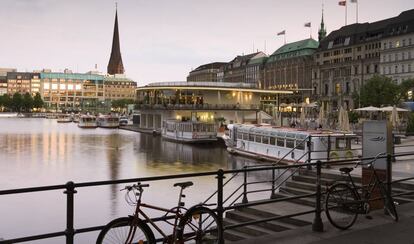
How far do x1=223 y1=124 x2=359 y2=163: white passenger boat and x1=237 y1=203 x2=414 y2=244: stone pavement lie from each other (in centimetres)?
2109

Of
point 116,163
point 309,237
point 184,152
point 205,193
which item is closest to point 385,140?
point 309,237

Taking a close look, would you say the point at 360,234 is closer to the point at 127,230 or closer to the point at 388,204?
the point at 388,204

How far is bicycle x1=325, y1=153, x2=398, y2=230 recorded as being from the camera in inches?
424

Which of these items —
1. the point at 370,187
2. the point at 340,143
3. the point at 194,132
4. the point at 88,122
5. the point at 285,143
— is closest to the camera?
the point at 370,187

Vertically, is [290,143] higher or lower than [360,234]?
lower

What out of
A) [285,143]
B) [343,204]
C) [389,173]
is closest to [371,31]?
[285,143]

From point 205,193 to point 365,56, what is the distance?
114 m

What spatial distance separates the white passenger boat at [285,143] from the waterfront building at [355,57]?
2614 inches

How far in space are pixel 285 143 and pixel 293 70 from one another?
426ft

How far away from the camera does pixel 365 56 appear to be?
5266 inches

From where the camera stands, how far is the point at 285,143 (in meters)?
45.2

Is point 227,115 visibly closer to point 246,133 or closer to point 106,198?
point 246,133

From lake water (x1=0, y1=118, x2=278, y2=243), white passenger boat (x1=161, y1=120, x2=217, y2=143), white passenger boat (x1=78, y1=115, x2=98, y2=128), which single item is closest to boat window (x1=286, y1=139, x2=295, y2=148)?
lake water (x1=0, y1=118, x2=278, y2=243)

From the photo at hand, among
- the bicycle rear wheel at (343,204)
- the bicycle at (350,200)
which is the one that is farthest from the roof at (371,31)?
the bicycle rear wheel at (343,204)
